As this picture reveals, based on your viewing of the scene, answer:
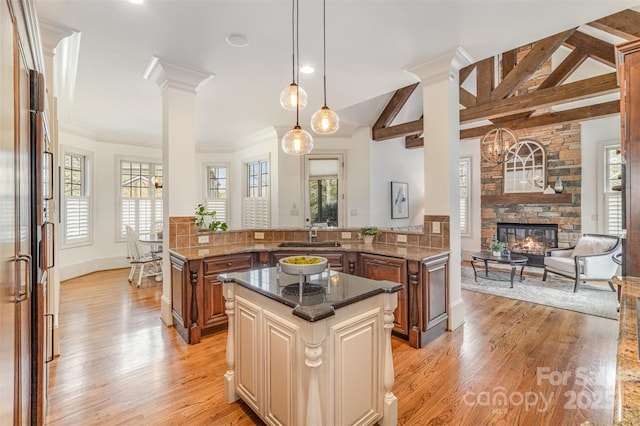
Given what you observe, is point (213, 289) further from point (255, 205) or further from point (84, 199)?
point (84, 199)

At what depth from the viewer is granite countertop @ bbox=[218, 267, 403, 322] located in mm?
1520

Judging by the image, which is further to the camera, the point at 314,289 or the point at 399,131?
the point at 399,131

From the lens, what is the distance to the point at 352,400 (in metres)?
1.72

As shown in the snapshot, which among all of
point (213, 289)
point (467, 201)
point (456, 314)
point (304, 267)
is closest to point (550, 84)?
point (467, 201)

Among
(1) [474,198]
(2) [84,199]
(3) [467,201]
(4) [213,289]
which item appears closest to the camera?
(4) [213,289]

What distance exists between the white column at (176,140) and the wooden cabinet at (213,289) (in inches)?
23.7

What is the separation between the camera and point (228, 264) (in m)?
3.25

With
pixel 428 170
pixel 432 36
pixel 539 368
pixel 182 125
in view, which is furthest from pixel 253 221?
pixel 539 368

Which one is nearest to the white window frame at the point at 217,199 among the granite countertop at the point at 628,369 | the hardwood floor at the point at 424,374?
the hardwood floor at the point at 424,374

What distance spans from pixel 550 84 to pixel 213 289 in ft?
17.2

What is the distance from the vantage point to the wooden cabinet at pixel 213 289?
311 cm

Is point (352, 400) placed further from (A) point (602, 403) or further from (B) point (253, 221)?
(B) point (253, 221)

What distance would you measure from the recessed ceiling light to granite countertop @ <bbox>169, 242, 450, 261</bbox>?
2.05m

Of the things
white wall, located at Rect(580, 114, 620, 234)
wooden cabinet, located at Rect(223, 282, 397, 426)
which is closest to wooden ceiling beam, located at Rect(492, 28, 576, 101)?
white wall, located at Rect(580, 114, 620, 234)
